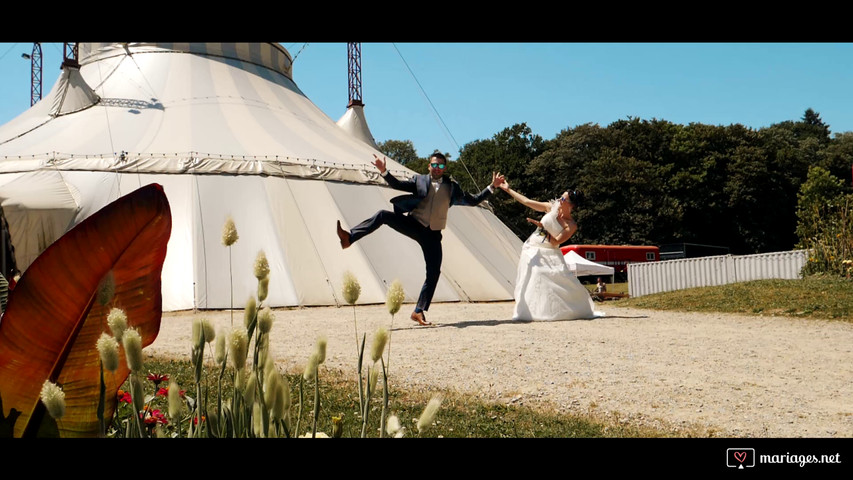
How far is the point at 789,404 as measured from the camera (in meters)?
3.19

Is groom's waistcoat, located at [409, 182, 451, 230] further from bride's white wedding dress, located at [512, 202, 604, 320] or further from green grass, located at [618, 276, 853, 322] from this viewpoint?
green grass, located at [618, 276, 853, 322]

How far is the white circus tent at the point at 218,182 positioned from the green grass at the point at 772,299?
2.90m

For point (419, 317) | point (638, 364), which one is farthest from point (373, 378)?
point (419, 317)

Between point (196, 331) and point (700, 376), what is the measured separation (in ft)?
11.4

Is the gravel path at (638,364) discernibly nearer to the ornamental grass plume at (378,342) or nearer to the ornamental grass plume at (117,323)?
the ornamental grass plume at (378,342)

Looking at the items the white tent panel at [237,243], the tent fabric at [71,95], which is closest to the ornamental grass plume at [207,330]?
the white tent panel at [237,243]

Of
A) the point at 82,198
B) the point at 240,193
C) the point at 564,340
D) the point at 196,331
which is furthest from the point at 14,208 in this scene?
the point at 196,331

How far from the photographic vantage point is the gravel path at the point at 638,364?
9.99ft

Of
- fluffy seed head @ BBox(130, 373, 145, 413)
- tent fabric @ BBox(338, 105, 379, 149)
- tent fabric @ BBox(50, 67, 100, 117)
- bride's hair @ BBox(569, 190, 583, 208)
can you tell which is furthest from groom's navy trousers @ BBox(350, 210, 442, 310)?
tent fabric @ BBox(338, 105, 379, 149)

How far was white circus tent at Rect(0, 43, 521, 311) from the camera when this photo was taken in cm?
990

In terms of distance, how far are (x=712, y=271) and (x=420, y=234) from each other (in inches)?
365

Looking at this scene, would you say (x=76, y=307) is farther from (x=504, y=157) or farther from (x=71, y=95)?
(x=504, y=157)
